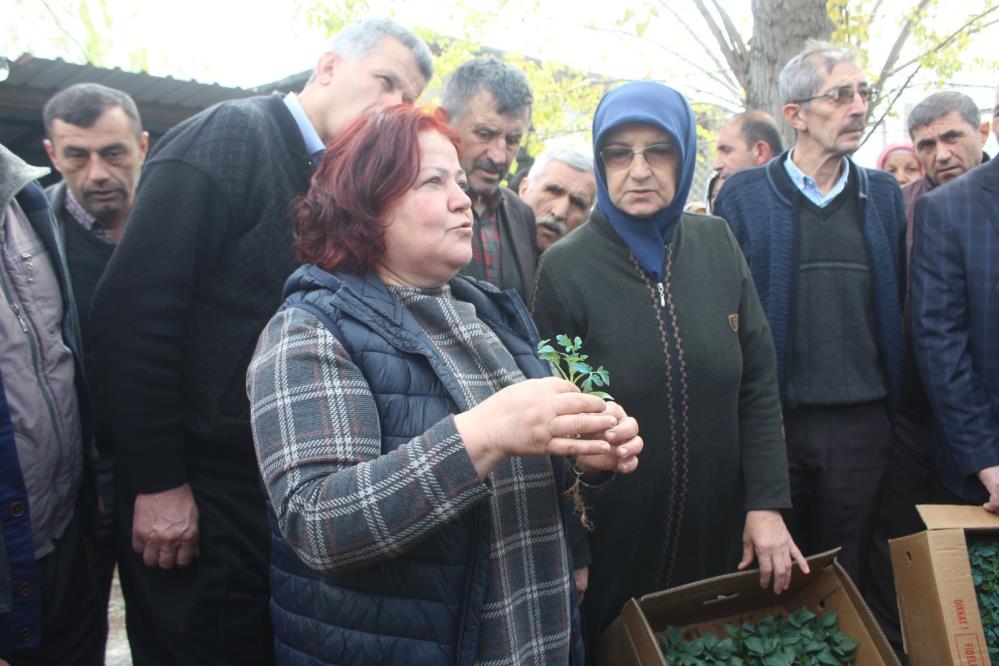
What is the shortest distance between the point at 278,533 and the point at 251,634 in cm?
66

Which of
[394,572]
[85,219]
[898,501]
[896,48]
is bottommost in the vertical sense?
[898,501]

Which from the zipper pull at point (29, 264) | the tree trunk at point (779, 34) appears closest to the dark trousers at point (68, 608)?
the zipper pull at point (29, 264)

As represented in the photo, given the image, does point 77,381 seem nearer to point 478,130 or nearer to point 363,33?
point 363,33

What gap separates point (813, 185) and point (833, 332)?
2.00ft

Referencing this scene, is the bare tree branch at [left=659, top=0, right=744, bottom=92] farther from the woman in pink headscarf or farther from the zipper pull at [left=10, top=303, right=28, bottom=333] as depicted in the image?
the zipper pull at [left=10, top=303, right=28, bottom=333]

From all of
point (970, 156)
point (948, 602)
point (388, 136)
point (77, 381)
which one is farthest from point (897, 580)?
point (970, 156)

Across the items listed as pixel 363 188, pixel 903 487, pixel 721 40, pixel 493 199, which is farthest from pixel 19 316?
pixel 721 40

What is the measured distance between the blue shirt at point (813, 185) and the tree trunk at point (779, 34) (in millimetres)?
3243

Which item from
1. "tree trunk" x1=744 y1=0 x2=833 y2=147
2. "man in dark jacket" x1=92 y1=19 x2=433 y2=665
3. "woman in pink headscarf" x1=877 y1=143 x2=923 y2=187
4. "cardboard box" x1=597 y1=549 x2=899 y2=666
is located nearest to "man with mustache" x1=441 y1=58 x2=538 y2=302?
"man in dark jacket" x1=92 y1=19 x2=433 y2=665

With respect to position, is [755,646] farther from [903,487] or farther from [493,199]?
[493,199]

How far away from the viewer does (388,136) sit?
1725 mm

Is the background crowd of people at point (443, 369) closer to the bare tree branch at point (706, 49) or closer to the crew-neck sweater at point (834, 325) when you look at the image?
the crew-neck sweater at point (834, 325)

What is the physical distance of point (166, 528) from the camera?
2.10 meters

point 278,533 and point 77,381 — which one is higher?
point 77,381
